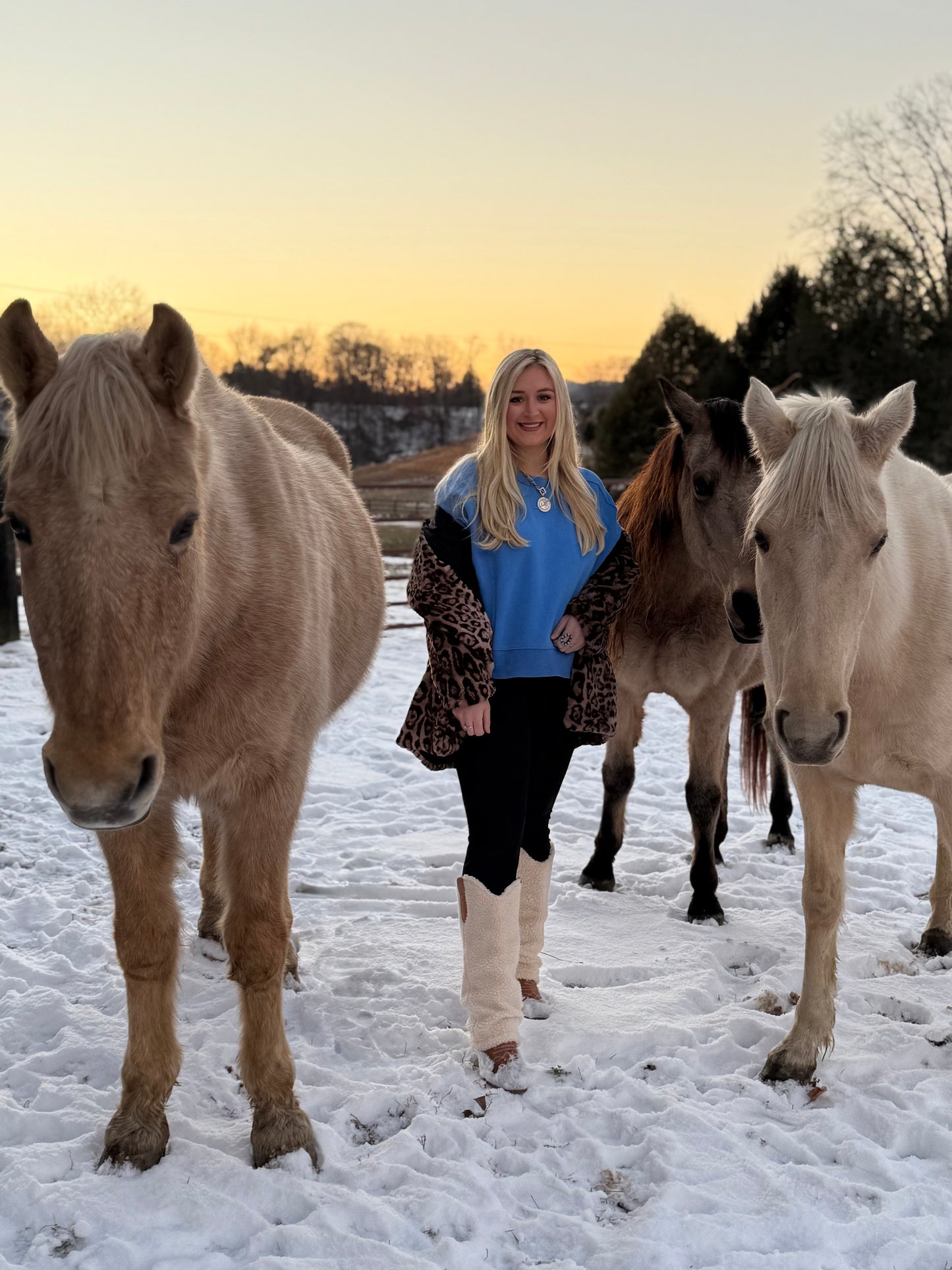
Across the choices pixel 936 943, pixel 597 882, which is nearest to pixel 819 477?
pixel 936 943

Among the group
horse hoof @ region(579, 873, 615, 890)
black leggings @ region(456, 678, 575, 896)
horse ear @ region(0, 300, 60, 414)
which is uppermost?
horse ear @ region(0, 300, 60, 414)

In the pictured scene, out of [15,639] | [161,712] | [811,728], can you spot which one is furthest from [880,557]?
[15,639]

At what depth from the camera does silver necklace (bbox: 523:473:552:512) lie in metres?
2.97

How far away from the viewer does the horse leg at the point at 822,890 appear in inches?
116

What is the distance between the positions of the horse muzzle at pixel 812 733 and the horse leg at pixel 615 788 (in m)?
2.10

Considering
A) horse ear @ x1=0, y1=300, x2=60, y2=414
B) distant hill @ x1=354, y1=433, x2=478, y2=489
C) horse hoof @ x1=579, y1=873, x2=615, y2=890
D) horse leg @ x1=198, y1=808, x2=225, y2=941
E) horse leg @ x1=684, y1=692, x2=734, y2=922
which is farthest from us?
distant hill @ x1=354, y1=433, x2=478, y2=489

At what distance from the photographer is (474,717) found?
110 inches

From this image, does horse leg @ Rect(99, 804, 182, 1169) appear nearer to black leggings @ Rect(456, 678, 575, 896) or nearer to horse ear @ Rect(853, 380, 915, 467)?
black leggings @ Rect(456, 678, 575, 896)

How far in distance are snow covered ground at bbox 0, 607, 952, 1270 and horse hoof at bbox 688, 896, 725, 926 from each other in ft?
0.38

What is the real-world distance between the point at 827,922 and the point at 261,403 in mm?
3129

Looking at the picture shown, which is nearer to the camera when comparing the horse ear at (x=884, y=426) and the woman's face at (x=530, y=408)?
the horse ear at (x=884, y=426)

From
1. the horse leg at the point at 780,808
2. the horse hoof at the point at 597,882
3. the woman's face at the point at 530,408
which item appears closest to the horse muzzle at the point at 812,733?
the woman's face at the point at 530,408

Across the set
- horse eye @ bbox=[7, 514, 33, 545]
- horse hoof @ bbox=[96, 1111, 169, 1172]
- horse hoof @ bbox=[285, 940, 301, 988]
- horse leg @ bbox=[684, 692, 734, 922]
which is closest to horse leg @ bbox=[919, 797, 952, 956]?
horse leg @ bbox=[684, 692, 734, 922]

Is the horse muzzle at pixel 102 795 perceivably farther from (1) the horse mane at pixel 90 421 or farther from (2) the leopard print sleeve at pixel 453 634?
(2) the leopard print sleeve at pixel 453 634
